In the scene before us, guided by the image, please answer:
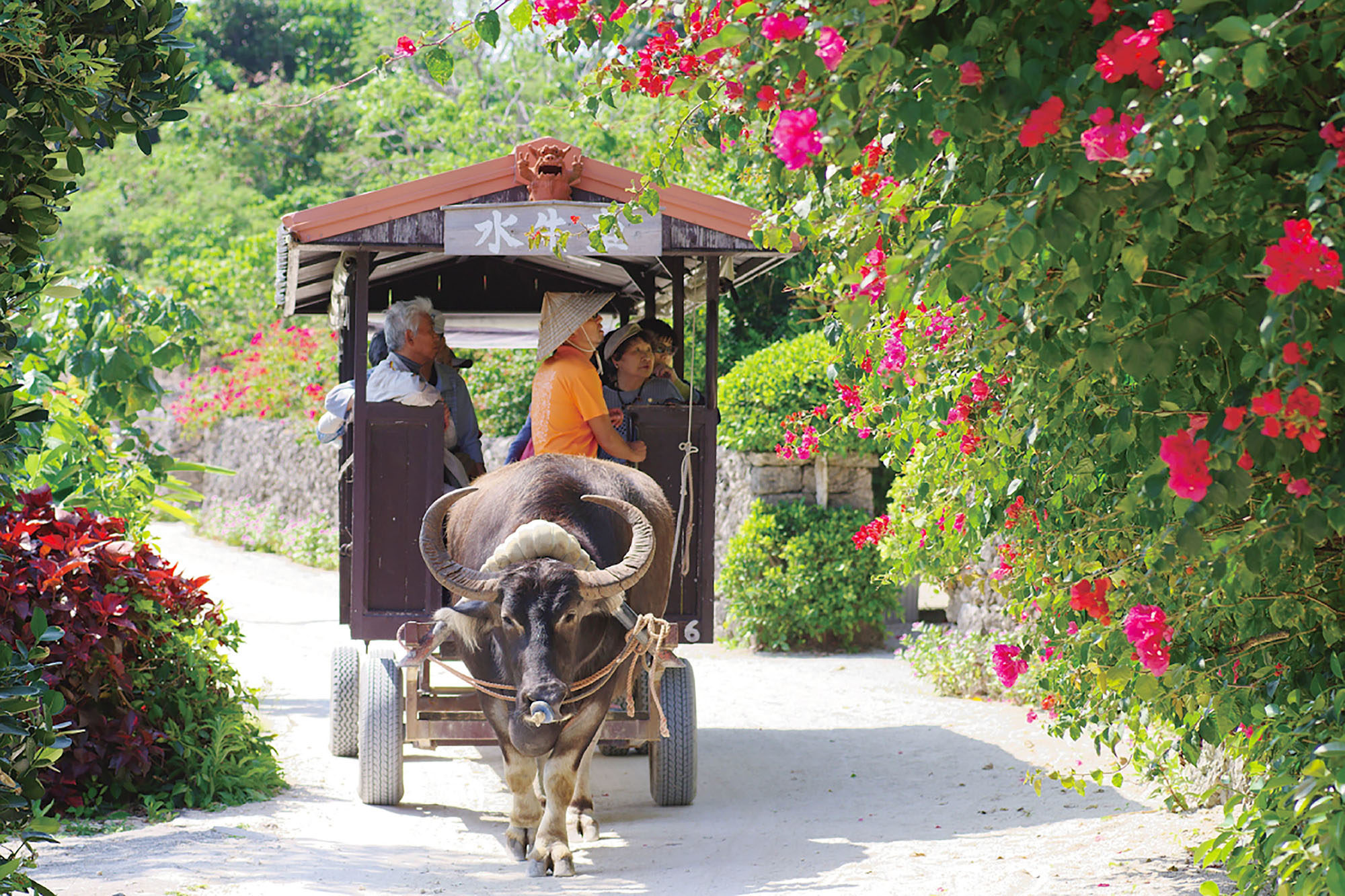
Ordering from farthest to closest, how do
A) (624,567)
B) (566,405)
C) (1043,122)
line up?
(566,405), (624,567), (1043,122)

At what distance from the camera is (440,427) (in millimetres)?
5570

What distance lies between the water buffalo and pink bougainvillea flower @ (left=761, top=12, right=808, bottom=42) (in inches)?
106

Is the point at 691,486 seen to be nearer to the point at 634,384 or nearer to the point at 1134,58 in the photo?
the point at 634,384

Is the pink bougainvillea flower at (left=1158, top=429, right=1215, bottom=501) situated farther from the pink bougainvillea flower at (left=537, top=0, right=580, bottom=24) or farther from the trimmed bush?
the trimmed bush

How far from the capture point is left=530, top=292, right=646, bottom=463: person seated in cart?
5676mm

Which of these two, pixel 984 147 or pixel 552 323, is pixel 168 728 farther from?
pixel 984 147

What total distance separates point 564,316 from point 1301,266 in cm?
420

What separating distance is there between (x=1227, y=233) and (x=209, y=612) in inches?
200

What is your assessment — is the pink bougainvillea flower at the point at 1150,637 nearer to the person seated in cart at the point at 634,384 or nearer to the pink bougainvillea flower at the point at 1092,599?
the pink bougainvillea flower at the point at 1092,599

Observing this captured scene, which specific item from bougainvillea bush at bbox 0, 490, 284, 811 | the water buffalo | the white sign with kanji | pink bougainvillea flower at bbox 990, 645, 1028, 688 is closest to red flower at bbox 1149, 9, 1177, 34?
pink bougainvillea flower at bbox 990, 645, 1028, 688

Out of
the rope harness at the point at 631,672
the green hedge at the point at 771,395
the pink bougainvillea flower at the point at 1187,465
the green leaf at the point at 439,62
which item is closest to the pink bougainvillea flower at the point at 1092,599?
the pink bougainvillea flower at the point at 1187,465

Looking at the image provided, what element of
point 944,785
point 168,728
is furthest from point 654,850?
point 168,728

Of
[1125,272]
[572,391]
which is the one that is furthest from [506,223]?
[1125,272]

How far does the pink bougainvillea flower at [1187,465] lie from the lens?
1964 millimetres
